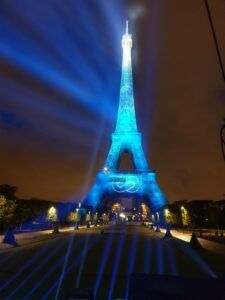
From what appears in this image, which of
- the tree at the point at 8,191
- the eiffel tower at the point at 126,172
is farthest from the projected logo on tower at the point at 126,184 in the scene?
the tree at the point at 8,191

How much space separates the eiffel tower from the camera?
4345 inches

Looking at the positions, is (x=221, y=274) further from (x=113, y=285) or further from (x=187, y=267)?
(x=113, y=285)

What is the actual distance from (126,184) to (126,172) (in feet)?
11.9

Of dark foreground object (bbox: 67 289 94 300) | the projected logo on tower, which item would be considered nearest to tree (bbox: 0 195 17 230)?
dark foreground object (bbox: 67 289 94 300)

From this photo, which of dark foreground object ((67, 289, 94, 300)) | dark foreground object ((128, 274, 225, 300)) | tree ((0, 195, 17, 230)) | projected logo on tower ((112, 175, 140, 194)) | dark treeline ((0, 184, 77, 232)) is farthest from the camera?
projected logo on tower ((112, 175, 140, 194))

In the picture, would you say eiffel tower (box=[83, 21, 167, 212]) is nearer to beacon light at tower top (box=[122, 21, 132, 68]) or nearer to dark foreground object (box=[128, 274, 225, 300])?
beacon light at tower top (box=[122, 21, 132, 68])

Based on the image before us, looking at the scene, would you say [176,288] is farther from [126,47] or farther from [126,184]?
[126,47]

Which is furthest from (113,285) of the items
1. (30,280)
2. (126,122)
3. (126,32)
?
(126,32)

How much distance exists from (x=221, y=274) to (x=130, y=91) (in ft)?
340

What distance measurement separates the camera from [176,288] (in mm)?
5336

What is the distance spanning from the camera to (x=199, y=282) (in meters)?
5.27

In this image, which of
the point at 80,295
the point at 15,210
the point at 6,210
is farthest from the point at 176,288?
the point at 15,210

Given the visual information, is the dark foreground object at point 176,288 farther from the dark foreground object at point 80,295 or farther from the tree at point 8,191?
the tree at point 8,191

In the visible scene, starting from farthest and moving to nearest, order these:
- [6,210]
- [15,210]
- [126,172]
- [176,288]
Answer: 1. [126,172]
2. [15,210]
3. [6,210]
4. [176,288]
